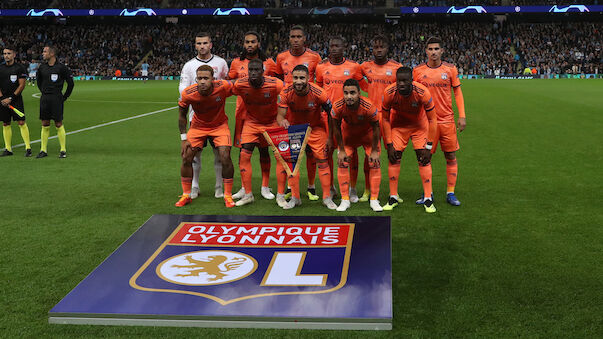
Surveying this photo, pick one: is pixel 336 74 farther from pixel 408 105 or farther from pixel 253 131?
pixel 253 131

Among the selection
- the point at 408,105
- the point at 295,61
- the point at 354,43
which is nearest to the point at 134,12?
the point at 354,43

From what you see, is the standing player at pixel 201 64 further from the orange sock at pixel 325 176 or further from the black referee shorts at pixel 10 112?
the black referee shorts at pixel 10 112

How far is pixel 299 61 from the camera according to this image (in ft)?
26.6

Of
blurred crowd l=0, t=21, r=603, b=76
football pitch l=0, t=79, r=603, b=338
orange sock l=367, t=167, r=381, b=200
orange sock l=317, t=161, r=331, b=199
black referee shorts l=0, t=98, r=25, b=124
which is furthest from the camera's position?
blurred crowd l=0, t=21, r=603, b=76

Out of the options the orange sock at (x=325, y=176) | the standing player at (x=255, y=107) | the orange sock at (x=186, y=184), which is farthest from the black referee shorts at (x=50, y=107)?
the orange sock at (x=325, y=176)

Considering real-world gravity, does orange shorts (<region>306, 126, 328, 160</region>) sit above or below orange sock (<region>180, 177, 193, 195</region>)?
above

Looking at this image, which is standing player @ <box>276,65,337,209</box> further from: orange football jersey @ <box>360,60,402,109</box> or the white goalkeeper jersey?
the white goalkeeper jersey

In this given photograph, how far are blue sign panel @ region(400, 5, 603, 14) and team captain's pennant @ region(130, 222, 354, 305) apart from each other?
140 ft

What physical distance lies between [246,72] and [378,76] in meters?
1.80

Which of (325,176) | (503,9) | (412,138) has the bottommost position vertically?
(325,176)

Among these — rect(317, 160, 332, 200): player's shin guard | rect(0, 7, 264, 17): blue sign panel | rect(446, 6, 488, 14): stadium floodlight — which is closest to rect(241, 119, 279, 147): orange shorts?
rect(317, 160, 332, 200): player's shin guard

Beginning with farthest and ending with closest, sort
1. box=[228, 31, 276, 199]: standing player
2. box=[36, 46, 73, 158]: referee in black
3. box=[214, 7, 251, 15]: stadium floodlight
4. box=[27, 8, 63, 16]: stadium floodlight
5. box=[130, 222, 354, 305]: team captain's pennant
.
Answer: box=[27, 8, 63, 16]: stadium floodlight → box=[214, 7, 251, 15]: stadium floodlight → box=[36, 46, 73, 158]: referee in black → box=[228, 31, 276, 199]: standing player → box=[130, 222, 354, 305]: team captain's pennant

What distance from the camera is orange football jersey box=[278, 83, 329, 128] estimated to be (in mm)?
7168

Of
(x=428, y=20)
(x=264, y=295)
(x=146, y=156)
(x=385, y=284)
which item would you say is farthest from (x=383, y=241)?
(x=428, y=20)
